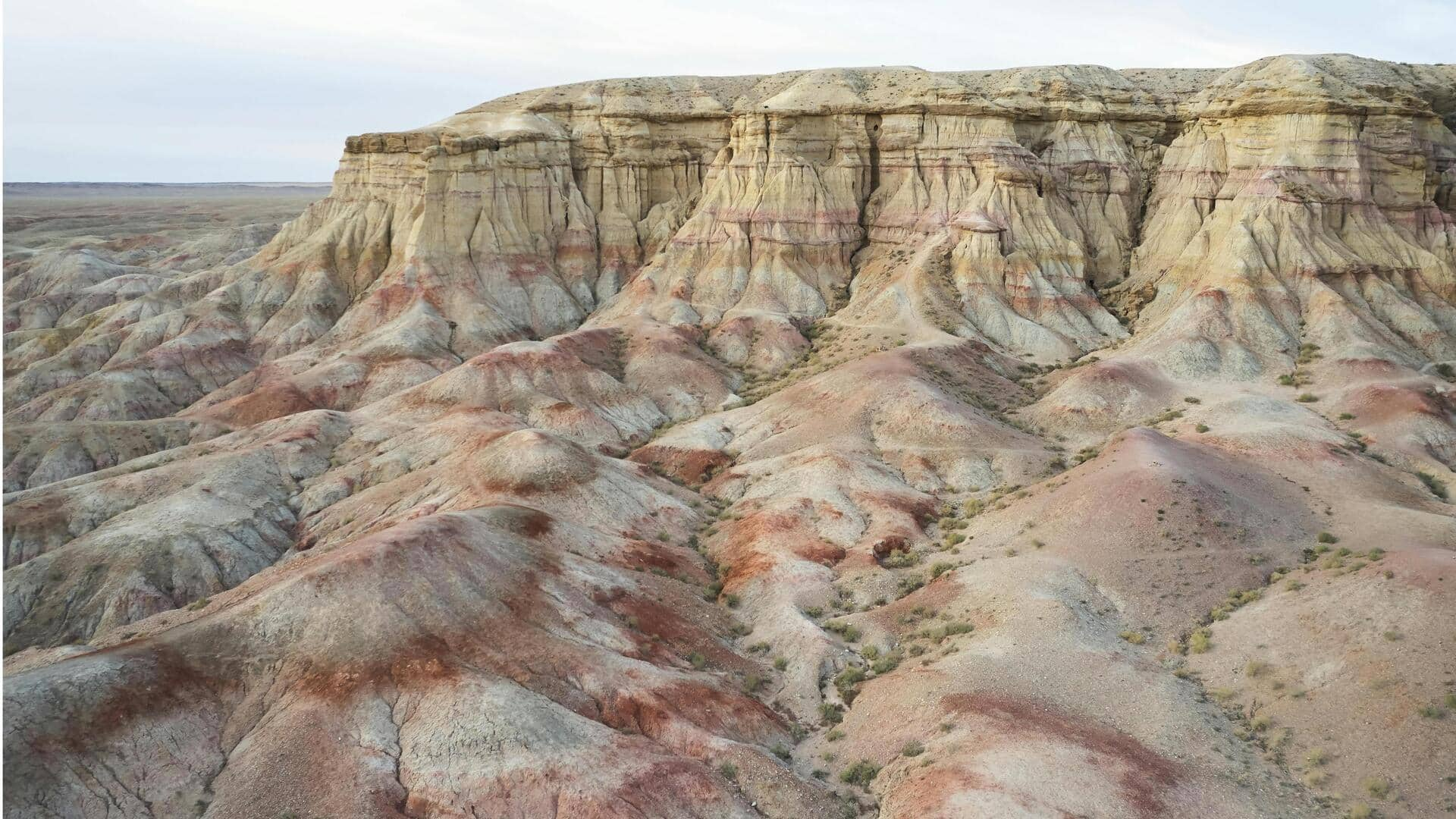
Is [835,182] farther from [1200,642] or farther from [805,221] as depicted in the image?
[1200,642]

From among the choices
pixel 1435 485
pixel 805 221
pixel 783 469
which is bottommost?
pixel 1435 485

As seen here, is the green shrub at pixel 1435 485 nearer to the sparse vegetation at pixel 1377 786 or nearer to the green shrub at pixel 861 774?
the sparse vegetation at pixel 1377 786

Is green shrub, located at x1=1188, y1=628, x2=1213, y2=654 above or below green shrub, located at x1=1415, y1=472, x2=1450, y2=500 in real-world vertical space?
below

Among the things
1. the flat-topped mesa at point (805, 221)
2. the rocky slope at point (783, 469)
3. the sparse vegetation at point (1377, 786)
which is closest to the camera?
the sparse vegetation at point (1377, 786)

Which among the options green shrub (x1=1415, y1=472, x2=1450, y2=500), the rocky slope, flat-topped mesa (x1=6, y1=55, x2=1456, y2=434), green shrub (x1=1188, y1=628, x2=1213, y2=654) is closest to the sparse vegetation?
the rocky slope

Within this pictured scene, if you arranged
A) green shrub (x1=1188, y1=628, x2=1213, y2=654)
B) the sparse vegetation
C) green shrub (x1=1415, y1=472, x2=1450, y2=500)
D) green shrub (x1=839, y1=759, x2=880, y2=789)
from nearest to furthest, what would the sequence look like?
the sparse vegetation
green shrub (x1=839, y1=759, x2=880, y2=789)
green shrub (x1=1188, y1=628, x2=1213, y2=654)
green shrub (x1=1415, y1=472, x2=1450, y2=500)

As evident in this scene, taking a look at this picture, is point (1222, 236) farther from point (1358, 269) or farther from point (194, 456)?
point (194, 456)

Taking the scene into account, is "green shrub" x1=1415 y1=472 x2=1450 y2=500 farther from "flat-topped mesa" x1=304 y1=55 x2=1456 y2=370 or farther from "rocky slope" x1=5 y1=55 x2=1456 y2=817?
"flat-topped mesa" x1=304 y1=55 x2=1456 y2=370

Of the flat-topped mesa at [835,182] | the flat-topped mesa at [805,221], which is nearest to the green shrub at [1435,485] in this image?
the flat-topped mesa at [805,221]

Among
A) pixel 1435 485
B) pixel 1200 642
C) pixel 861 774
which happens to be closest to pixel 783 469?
pixel 1200 642

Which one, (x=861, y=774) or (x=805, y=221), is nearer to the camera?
(x=861, y=774)
